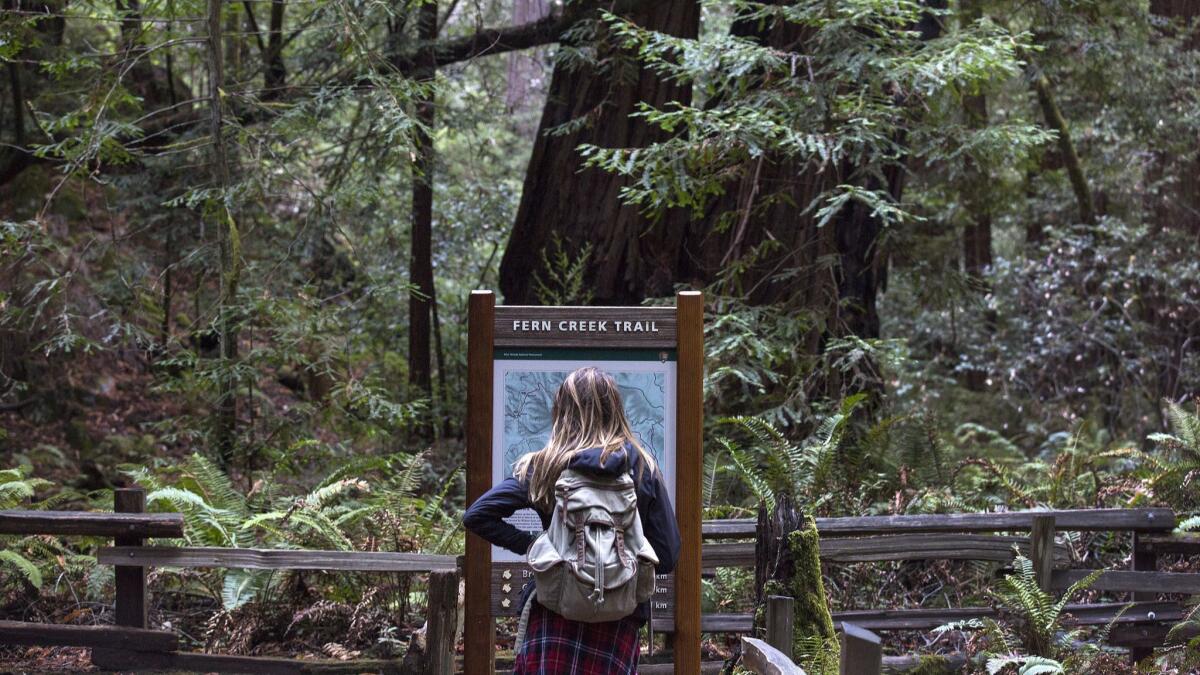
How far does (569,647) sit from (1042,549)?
187 inches

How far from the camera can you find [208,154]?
36.3 ft

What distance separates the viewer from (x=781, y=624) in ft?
15.4

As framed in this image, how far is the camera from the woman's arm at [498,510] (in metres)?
4.48

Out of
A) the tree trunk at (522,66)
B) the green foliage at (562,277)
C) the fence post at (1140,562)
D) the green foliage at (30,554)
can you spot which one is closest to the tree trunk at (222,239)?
the green foliage at (30,554)

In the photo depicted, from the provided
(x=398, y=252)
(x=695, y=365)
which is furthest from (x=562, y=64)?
(x=695, y=365)

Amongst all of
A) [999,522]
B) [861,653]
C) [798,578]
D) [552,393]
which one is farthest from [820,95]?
[861,653]

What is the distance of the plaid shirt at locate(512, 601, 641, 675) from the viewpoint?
436 centimetres

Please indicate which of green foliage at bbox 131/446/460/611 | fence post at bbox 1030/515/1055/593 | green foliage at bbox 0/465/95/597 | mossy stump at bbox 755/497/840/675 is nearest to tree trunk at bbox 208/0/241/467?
green foliage at bbox 131/446/460/611

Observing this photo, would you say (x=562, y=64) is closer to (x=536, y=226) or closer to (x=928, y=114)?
(x=536, y=226)

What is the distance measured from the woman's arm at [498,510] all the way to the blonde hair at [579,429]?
6cm

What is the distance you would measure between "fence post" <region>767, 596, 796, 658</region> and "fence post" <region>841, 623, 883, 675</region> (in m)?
1.71

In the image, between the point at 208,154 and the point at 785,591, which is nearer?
the point at 785,591

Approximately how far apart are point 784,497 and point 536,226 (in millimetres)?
8629

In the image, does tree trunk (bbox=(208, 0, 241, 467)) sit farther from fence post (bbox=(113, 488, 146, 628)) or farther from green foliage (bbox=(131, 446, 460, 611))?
fence post (bbox=(113, 488, 146, 628))
